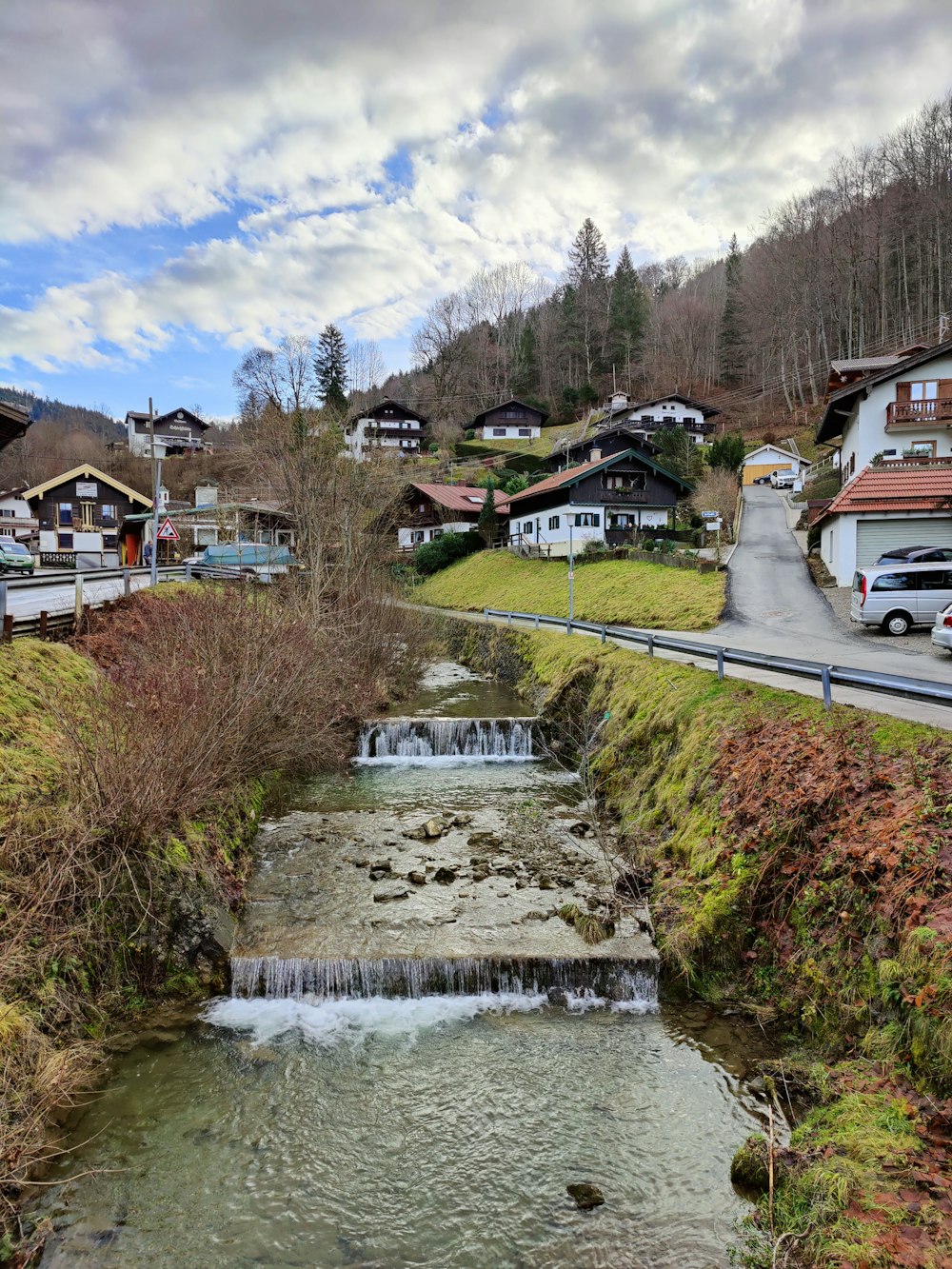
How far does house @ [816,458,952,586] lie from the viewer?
26.7 meters

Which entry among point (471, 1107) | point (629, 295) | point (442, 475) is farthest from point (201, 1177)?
point (629, 295)

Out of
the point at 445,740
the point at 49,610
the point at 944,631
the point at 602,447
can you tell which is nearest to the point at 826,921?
the point at 944,631

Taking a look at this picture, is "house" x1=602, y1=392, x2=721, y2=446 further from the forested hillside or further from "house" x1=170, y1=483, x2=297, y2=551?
"house" x1=170, y1=483, x2=297, y2=551

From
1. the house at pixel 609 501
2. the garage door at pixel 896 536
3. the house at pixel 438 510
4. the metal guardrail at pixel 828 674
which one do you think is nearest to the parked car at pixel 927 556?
the garage door at pixel 896 536

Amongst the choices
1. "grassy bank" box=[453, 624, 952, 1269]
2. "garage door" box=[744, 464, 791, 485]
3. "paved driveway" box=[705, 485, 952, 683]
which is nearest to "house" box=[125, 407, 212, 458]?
"garage door" box=[744, 464, 791, 485]

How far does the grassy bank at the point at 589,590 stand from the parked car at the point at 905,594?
223 inches

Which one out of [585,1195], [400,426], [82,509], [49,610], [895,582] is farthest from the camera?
[400,426]

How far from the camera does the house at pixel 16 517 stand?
62750mm

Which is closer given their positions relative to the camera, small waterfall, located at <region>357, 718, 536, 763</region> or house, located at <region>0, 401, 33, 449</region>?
house, located at <region>0, 401, 33, 449</region>

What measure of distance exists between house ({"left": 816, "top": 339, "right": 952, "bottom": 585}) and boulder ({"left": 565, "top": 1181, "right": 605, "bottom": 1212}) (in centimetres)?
2717

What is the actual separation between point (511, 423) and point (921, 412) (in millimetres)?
62129

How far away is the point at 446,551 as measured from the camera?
56.2 meters

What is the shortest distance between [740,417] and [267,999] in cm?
8640

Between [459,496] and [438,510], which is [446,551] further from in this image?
[459,496]
